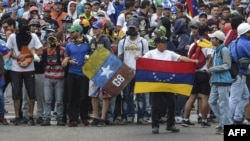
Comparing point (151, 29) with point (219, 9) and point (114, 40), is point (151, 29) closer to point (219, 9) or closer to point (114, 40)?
point (114, 40)

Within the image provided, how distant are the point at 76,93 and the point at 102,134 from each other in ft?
5.21

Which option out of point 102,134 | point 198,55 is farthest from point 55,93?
point 198,55

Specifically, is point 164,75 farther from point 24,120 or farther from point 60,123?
point 24,120

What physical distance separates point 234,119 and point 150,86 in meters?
1.69

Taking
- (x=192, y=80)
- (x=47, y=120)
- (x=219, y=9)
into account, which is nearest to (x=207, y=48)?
(x=192, y=80)

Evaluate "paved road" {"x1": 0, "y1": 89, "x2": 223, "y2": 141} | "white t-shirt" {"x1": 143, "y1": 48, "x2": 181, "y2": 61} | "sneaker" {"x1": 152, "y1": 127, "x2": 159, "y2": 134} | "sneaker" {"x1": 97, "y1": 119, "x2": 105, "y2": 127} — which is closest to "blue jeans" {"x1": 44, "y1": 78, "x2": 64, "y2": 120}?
"paved road" {"x1": 0, "y1": 89, "x2": 223, "y2": 141}

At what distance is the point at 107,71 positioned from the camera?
1761 centimetres

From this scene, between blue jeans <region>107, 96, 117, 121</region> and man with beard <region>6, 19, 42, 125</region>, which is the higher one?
man with beard <region>6, 19, 42, 125</region>

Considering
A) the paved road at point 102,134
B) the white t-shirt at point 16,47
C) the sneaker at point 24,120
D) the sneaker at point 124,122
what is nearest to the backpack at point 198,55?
the paved road at point 102,134

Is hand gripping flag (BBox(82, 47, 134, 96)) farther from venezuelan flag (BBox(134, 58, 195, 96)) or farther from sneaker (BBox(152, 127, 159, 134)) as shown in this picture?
sneaker (BBox(152, 127, 159, 134))

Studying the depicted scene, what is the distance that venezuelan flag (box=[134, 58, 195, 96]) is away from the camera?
1662 centimetres

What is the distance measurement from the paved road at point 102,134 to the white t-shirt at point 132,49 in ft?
4.25

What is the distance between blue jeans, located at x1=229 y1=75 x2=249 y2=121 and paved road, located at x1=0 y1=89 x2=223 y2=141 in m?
0.55

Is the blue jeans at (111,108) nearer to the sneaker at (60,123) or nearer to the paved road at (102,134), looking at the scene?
the paved road at (102,134)
